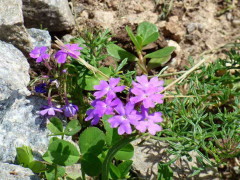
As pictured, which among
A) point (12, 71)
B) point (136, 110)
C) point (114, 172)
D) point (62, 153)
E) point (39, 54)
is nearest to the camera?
point (136, 110)

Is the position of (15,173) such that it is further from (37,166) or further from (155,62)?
(155,62)

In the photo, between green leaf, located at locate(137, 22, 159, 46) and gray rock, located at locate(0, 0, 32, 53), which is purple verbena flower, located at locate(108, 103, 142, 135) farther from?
gray rock, located at locate(0, 0, 32, 53)

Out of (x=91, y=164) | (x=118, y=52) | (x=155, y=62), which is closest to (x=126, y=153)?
(x=91, y=164)

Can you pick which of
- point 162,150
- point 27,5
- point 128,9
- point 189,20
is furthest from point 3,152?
point 189,20

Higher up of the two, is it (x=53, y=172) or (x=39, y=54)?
(x=39, y=54)

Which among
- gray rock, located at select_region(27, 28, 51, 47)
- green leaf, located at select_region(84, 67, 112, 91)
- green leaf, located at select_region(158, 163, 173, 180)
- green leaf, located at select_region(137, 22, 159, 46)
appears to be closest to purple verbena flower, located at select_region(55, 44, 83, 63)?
green leaf, located at select_region(84, 67, 112, 91)
